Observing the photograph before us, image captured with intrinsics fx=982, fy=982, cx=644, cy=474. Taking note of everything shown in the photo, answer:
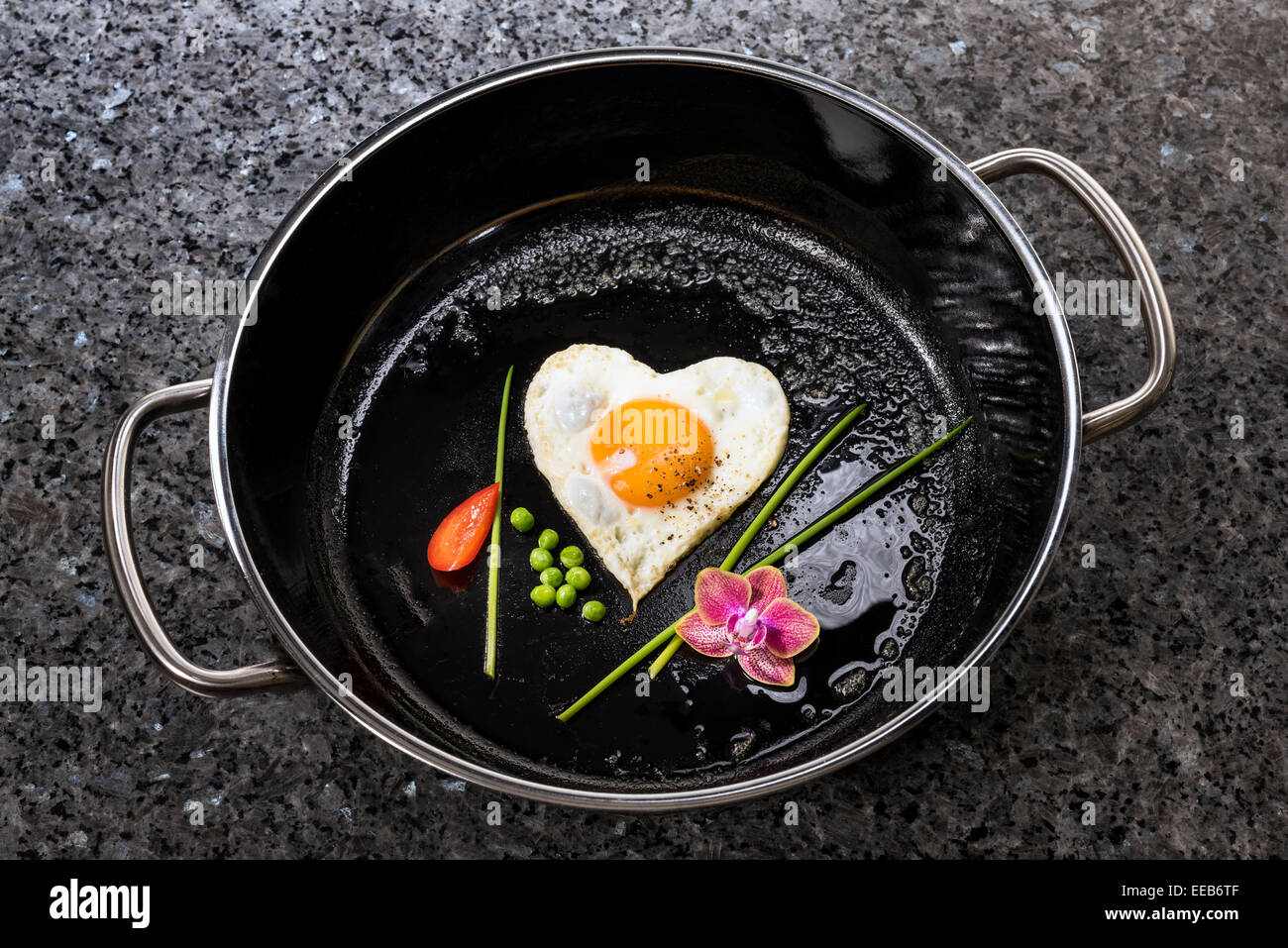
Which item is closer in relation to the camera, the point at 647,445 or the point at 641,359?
the point at 647,445

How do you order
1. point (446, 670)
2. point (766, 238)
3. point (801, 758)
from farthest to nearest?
point (766, 238), point (446, 670), point (801, 758)

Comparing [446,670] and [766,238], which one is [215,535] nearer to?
[446,670]

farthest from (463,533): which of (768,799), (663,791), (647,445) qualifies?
(768,799)

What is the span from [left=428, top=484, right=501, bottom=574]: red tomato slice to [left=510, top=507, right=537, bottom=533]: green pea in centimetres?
5

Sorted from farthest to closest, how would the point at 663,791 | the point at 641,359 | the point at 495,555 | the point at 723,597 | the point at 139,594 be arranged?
the point at 641,359, the point at 495,555, the point at 723,597, the point at 663,791, the point at 139,594

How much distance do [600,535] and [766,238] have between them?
77 cm

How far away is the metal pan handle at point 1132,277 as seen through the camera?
5.41 feet

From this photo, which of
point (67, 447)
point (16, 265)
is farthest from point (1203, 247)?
point (16, 265)

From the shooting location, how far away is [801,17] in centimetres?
224

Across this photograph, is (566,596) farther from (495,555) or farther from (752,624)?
(752,624)

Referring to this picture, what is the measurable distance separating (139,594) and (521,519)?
2.21 ft

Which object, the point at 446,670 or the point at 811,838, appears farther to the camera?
the point at 446,670

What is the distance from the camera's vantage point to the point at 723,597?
1.79m

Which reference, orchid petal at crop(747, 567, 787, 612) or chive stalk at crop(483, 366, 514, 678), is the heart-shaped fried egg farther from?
orchid petal at crop(747, 567, 787, 612)
